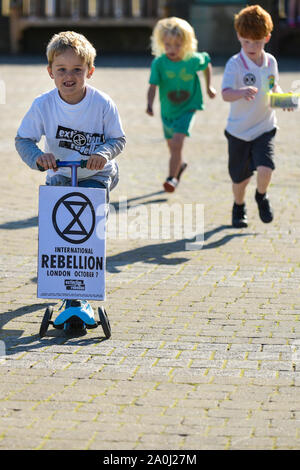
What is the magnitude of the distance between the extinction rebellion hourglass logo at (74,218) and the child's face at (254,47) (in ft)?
9.70

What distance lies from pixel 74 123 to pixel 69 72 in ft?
0.99

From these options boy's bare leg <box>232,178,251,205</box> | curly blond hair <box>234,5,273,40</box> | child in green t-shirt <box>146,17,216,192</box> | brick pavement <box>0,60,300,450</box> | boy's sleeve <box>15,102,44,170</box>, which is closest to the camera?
brick pavement <box>0,60,300,450</box>

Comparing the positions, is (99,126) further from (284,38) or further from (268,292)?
(284,38)

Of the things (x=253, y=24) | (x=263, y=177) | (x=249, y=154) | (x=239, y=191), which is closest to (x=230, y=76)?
(x=253, y=24)

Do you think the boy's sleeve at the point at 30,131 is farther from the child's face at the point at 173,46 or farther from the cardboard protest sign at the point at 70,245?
the child's face at the point at 173,46

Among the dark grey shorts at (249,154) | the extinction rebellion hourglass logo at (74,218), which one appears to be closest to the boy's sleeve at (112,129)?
the extinction rebellion hourglass logo at (74,218)

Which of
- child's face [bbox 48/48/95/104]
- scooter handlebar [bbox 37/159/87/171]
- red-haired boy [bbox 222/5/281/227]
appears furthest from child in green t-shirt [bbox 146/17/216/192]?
scooter handlebar [bbox 37/159/87/171]

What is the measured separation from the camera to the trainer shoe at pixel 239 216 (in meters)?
8.16

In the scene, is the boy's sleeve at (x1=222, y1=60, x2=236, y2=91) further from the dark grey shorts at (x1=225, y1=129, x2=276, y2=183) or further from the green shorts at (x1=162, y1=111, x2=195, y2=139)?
the green shorts at (x1=162, y1=111, x2=195, y2=139)

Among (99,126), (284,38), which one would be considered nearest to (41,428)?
(99,126)

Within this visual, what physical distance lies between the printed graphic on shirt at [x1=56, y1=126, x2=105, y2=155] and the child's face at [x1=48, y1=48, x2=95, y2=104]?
0.22m

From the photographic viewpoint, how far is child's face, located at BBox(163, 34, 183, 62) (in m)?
9.16

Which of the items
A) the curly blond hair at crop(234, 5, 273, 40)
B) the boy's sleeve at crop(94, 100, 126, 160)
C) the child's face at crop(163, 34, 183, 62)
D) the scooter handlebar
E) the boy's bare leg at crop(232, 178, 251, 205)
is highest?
the curly blond hair at crop(234, 5, 273, 40)
